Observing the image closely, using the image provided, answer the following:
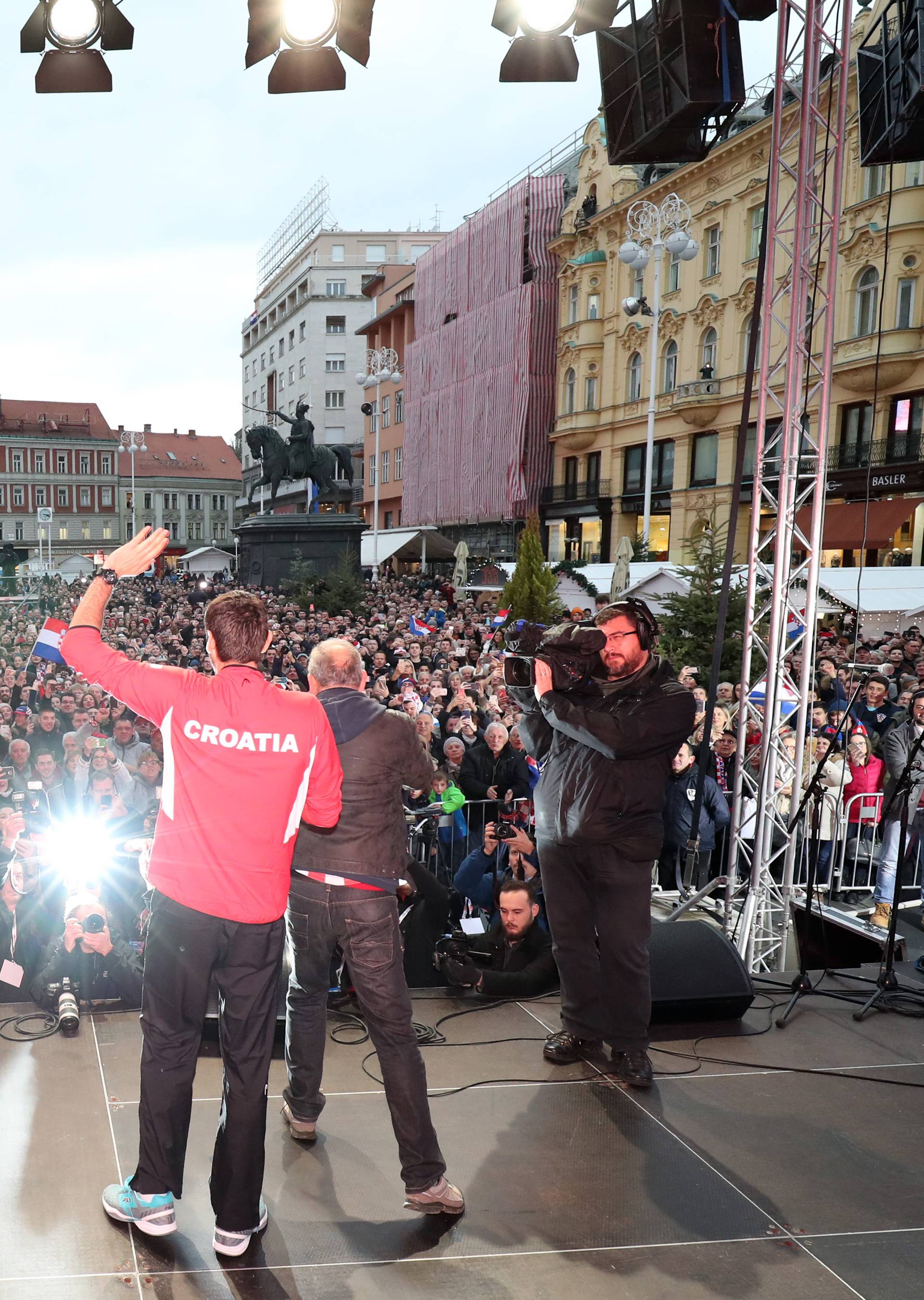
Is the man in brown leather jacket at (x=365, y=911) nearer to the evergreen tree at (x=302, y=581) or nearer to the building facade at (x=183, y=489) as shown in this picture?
the evergreen tree at (x=302, y=581)

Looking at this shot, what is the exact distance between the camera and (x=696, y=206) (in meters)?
33.7

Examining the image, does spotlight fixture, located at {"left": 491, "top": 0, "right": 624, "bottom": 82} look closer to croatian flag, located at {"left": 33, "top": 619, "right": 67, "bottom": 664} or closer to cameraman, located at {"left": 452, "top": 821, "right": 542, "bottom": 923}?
cameraman, located at {"left": 452, "top": 821, "right": 542, "bottom": 923}

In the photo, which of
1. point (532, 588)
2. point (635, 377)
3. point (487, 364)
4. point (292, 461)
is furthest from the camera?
point (487, 364)

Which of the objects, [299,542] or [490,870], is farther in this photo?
[299,542]

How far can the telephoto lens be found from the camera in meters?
4.51

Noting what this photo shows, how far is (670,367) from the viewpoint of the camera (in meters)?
36.1

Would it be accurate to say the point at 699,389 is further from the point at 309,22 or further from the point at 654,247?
the point at 309,22

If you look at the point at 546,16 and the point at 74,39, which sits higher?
the point at 546,16

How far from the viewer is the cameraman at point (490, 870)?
20.5 feet

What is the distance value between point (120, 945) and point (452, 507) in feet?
142

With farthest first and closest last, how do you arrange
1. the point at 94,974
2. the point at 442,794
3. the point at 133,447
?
the point at 133,447 → the point at 442,794 → the point at 94,974

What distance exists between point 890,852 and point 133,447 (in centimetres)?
5493

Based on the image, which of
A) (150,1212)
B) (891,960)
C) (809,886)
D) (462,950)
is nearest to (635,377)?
(809,886)

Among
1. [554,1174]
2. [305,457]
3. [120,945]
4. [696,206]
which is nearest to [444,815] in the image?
[120,945]
